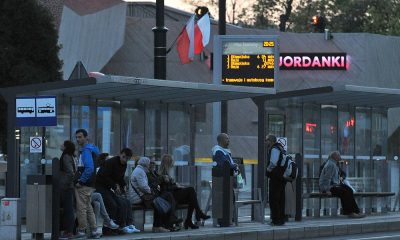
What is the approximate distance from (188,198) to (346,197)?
5.76m

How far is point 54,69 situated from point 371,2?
1811 inches

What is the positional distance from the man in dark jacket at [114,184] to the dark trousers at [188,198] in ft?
5.61

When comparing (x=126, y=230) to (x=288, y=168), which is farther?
(x=288, y=168)

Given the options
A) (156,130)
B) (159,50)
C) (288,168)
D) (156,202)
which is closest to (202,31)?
(159,50)

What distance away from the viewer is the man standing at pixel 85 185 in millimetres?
19781

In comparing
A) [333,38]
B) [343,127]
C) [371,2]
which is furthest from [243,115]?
[371,2]

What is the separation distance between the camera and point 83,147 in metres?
19.9

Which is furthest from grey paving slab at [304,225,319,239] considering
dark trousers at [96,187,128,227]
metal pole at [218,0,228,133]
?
metal pole at [218,0,228,133]

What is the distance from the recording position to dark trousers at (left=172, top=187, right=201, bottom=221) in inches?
883

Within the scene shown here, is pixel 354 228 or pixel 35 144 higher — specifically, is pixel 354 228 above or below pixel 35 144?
below

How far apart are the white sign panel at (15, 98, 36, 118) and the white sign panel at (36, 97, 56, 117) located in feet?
0.28

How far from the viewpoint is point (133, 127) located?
80.7 feet

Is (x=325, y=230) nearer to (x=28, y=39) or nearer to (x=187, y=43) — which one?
(x=187, y=43)

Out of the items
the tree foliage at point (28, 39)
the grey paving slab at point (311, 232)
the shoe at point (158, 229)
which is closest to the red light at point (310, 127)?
the grey paving slab at point (311, 232)
